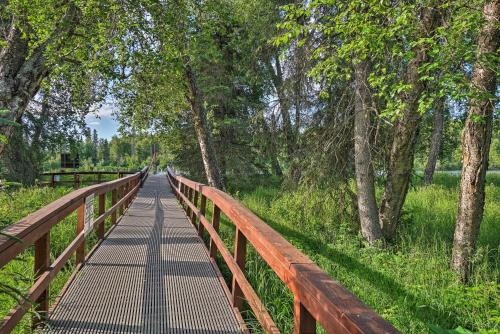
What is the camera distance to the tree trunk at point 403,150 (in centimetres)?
700

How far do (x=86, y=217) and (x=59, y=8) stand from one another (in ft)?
18.7

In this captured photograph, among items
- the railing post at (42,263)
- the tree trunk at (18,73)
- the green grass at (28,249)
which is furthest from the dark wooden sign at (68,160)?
the railing post at (42,263)

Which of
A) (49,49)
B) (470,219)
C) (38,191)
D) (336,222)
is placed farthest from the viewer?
(38,191)

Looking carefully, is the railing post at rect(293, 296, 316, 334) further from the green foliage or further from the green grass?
the green grass

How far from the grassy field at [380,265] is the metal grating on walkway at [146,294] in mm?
356

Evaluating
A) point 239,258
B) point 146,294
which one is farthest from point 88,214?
point 239,258

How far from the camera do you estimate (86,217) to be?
4.88 m

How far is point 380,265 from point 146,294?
13.9ft

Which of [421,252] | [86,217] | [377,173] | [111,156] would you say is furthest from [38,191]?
[111,156]

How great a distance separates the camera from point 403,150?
766 cm

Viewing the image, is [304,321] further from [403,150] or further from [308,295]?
[403,150]

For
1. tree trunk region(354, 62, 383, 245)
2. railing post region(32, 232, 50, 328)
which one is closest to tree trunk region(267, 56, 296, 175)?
tree trunk region(354, 62, 383, 245)

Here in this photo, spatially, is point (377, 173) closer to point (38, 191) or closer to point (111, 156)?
point (38, 191)

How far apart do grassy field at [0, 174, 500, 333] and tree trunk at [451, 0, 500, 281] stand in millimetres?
251
